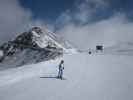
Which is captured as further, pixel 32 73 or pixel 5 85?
pixel 32 73

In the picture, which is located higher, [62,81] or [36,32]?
[36,32]

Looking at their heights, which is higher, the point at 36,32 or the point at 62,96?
the point at 36,32

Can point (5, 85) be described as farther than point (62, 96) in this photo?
Yes

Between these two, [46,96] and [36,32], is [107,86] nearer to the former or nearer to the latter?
[46,96]

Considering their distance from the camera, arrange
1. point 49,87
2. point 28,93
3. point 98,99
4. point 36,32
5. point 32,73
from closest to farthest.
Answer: point 98,99 → point 28,93 → point 49,87 → point 32,73 → point 36,32

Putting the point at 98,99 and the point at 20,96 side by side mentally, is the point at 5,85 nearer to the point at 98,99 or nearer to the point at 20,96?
the point at 20,96

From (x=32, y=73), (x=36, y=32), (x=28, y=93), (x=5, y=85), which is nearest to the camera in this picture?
(x=28, y=93)

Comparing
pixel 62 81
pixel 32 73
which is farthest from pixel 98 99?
pixel 32 73

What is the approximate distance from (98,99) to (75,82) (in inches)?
179

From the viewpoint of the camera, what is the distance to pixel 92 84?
49.9ft

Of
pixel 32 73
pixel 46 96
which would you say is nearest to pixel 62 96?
pixel 46 96

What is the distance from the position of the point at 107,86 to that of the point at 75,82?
125 inches

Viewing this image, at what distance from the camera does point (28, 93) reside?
1283cm

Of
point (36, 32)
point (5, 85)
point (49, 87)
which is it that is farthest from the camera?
point (36, 32)
